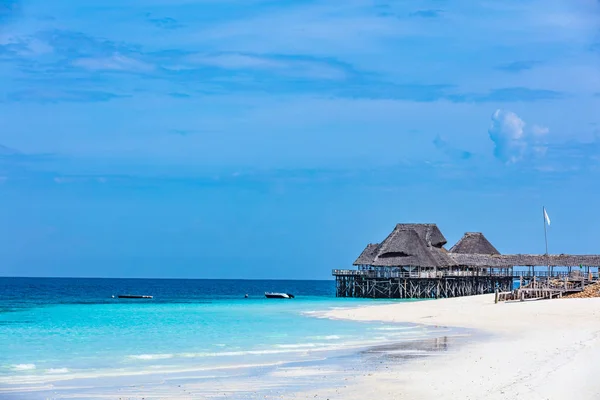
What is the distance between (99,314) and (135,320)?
652 cm

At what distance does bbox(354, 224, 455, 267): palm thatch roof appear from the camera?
60844 mm

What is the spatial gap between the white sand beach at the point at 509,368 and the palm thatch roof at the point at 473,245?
39048 millimetres

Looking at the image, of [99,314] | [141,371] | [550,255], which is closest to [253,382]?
[141,371]

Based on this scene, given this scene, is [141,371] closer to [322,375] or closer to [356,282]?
[322,375]

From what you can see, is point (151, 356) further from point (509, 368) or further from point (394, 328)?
point (394, 328)

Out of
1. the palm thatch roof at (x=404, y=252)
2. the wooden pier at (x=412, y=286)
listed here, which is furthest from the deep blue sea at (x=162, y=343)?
the wooden pier at (x=412, y=286)

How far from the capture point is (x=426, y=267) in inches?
2421

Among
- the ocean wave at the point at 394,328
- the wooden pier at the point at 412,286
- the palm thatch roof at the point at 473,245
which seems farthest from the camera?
the palm thatch roof at the point at 473,245

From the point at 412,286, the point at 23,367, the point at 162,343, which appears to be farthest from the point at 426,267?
the point at 23,367

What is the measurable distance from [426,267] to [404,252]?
2.03 metres

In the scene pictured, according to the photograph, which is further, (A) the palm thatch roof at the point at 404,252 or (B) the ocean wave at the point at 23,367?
(A) the palm thatch roof at the point at 404,252

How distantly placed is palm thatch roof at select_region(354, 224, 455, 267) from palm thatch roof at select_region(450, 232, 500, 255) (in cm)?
556

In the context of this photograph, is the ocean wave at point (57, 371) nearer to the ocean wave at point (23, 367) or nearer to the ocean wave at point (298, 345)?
the ocean wave at point (23, 367)

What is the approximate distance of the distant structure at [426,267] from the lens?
60.7 meters
